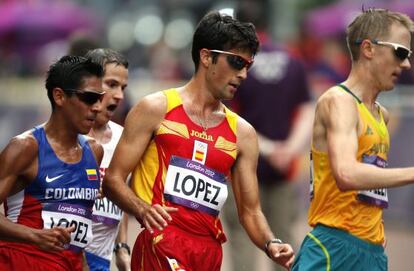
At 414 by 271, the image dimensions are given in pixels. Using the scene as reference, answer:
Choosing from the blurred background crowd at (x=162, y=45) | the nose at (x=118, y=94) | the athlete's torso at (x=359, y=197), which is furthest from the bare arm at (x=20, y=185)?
the blurred background crowd at (x=162, y=45)

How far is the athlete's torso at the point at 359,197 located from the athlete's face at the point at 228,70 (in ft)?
2.20

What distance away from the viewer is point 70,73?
325 inches

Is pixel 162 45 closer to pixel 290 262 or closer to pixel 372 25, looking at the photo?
pixel 372 25

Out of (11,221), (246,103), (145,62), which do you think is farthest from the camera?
(145,62)

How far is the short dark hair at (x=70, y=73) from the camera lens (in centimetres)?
825

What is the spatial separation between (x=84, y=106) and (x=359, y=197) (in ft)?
5.92

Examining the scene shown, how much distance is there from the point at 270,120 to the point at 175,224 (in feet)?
14.0

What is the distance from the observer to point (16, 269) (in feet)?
26.1

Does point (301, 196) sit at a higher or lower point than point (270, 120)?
lower

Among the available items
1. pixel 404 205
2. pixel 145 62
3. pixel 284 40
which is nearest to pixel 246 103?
pixel 404 205

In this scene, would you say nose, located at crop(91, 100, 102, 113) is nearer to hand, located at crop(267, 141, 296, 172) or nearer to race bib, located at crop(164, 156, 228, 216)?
race bib, located at crop(164, 156, 228, 216)

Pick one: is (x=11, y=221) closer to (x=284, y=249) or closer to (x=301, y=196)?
(x=284, y=249)

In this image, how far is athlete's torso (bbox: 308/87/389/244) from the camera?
799 cm

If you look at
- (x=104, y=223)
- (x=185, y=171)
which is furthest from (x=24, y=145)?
(x=104, y=223)
